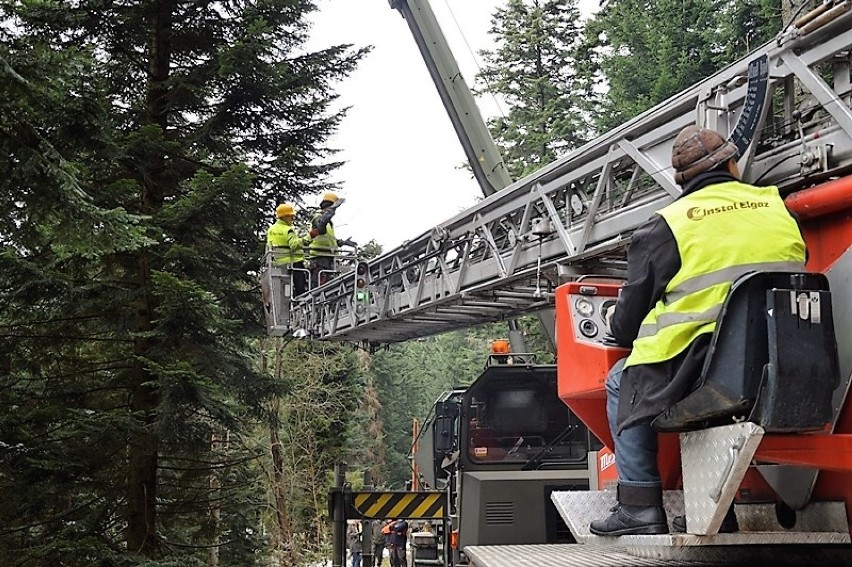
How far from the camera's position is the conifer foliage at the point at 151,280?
895 cm

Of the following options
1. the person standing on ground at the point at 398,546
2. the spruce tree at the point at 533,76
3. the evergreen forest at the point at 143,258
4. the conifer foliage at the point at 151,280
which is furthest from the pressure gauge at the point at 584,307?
the spruce tree at the point at 533,76

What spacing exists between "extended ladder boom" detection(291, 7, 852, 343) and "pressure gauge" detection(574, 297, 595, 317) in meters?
0.91

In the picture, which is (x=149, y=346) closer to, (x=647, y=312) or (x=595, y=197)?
(x=595, y=197)

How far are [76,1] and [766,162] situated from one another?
Answer: 9279mm

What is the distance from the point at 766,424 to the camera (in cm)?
289

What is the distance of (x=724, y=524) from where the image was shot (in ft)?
11.7

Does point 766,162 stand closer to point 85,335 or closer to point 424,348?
point 85,335

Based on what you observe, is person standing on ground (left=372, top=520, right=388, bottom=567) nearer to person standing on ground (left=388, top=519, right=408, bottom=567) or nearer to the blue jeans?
person standing on ground (left=388, top=519, right=408, bottom=567)

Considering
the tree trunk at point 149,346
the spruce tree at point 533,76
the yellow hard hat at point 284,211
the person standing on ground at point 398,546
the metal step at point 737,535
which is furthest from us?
the spruce tree at point 533,76

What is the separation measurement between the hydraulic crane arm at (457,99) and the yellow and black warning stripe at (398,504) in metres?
3.70

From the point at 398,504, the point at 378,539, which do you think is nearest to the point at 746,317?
the point at 398,504

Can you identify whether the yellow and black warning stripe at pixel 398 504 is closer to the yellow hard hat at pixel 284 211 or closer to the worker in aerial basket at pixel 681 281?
the yellow hard hat at pixel 284 211

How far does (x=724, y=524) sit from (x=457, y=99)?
27.4 feet

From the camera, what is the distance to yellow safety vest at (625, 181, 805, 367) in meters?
3.11
